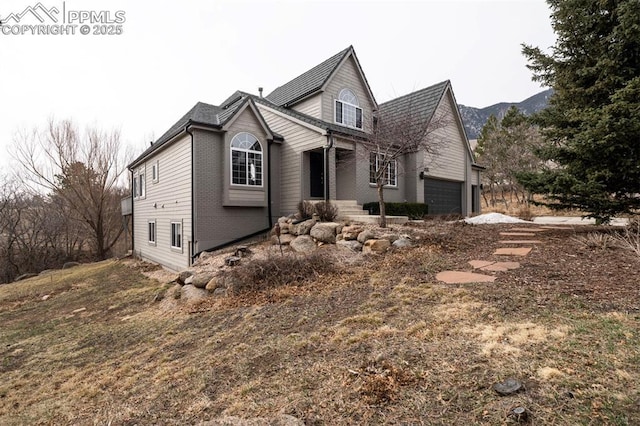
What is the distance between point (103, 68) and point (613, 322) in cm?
2266


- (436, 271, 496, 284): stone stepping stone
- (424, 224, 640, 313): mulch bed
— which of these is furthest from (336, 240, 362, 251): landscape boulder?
(436, 271, 496, 284): stone stepping stone

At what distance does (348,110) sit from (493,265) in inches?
475

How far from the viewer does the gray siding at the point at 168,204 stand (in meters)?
11.9

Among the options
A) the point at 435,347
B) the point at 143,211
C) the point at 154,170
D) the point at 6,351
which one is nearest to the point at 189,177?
the point at 154,170

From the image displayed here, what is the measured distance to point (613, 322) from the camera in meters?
2.94

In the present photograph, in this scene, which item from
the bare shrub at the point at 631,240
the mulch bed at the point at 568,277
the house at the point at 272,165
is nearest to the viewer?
the mulch bed at the point at 568,277

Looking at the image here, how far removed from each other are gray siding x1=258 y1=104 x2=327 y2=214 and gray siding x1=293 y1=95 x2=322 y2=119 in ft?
5.46

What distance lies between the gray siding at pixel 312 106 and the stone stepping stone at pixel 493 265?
1073 cm

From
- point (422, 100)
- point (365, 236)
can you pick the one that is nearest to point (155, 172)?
point (365, 236)

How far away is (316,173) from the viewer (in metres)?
14.0

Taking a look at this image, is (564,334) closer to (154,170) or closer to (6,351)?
(6,351)

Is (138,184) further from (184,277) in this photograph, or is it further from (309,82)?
(184,277)

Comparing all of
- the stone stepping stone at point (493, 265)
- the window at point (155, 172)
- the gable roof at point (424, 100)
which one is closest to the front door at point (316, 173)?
the gable roof at point (424, 100)

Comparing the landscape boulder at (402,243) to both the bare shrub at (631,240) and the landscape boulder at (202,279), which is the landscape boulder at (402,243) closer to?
the bare shrub at (631,240)
